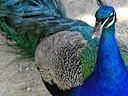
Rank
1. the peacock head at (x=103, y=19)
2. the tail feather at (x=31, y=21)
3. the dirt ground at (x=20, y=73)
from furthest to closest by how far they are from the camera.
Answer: the dirt ground at (x=20, y=73), the tail feather at (x=31, y=21), the peacock head at (x=103, y=19)

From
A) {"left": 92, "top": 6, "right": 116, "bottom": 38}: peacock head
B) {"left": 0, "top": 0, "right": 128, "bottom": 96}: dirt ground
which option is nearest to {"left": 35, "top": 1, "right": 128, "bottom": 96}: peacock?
{"left": 92, "top": 6, "right": 116, "bottom": 38}: peacock head

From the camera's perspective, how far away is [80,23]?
8.61ft

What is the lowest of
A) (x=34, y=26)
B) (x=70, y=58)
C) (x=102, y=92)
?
(x=102, y=92)

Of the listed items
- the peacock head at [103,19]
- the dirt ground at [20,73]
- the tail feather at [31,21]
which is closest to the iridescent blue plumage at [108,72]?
the peacock head at [103,19]

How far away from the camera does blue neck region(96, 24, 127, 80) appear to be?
1.86m

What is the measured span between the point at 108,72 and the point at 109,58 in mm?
88

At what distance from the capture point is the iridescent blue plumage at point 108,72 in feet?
6.10

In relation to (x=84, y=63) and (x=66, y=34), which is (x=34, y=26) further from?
(x=84, y=63)

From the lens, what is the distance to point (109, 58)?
6.34 feet

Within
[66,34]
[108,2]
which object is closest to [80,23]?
[66,34]

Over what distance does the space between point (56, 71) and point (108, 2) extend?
151 centimetres

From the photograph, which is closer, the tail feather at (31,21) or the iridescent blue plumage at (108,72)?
the iridescent blue plumage at (108,72)

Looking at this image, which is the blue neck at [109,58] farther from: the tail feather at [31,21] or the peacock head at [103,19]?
the tail feather at [31,21]

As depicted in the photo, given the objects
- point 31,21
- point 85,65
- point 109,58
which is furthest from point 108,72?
point 31,21
